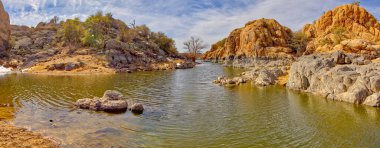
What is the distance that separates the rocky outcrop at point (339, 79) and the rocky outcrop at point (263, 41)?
63381 millimetres

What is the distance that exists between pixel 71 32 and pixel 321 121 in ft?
271

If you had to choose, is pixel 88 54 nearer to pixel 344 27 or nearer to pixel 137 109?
pixel 137 109

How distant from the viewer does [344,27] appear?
107 m

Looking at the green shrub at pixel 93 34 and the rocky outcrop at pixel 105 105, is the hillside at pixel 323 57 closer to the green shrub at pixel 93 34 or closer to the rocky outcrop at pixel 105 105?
the rocky outcrop at pixel 105 105

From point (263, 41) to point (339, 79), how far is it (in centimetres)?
8482

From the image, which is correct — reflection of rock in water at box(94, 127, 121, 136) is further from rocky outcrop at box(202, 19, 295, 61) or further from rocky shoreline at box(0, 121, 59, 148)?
rocky outcrop at box(202, 19, 295, 61)

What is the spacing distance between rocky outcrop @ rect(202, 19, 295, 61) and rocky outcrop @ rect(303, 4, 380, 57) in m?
9.09

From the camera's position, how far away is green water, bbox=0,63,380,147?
58.0 feet

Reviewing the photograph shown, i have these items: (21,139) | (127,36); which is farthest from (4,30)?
(21,139)

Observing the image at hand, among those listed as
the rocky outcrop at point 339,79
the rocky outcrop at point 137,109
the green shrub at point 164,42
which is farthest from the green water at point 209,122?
the green shrub at point 164,42

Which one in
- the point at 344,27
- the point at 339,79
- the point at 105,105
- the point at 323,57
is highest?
the point at 344,27

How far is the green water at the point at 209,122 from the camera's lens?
17688 mm

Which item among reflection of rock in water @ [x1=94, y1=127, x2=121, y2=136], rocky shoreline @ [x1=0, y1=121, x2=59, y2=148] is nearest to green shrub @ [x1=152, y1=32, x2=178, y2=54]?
reflection of rock in water @ [x1=94, y1=127, x2=121, y2=136]

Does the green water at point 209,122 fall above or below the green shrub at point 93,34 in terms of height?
below
